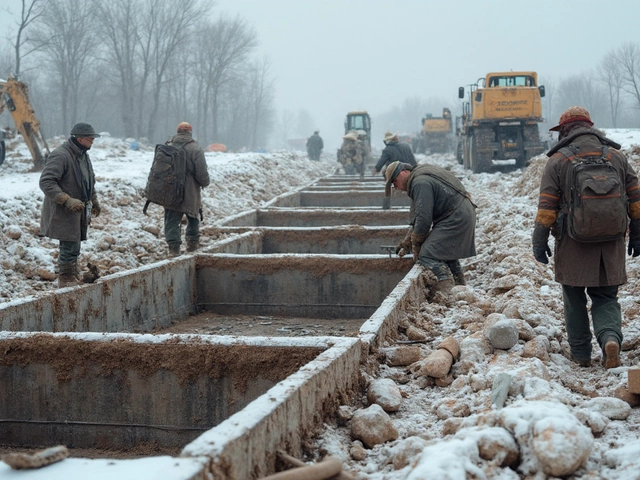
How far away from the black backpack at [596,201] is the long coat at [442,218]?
257 cm

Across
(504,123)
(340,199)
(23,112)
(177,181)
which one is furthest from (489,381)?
(504,123)

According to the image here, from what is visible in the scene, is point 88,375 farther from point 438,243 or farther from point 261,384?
point 438,243

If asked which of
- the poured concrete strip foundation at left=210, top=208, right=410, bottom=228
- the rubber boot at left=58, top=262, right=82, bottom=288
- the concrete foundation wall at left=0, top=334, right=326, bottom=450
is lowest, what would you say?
the concrete foundation wall at left=0, top=334, right=326, bottom=450

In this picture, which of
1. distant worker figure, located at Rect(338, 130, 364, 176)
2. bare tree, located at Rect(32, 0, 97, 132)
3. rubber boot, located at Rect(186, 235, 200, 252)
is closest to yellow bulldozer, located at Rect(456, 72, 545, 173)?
distant worker figure, located at Rect(338, 130, 364, 176)

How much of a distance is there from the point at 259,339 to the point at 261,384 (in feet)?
0.89

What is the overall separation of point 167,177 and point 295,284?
2157 millimetres

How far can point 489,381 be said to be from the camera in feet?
13.0

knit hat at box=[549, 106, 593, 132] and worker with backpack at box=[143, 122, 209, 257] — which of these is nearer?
knit hat at box=[549, 106, 593, 132]

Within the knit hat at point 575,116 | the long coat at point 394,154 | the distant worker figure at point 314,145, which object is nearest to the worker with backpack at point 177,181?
the long coat at point 394,154

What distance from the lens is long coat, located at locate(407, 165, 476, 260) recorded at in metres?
7.04

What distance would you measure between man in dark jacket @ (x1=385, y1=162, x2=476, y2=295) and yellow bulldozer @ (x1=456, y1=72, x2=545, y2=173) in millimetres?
14242

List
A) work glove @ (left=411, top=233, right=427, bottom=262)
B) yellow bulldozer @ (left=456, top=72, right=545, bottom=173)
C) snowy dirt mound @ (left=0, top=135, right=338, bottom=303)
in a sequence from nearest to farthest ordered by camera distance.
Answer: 1. work glove @ (left=411, top=233, right=427, bottom=262)
2. snowy dirt mound @ (left=0, top=135, right=338, bottom=303)
3. yellow bulldozer @ (left=456, top=72, right=545, bottom=173)

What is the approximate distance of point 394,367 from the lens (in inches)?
186

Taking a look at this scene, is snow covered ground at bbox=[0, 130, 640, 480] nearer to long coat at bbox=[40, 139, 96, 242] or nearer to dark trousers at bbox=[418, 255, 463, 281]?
dark trousers at bbox=[418, 255, 463, 281]
